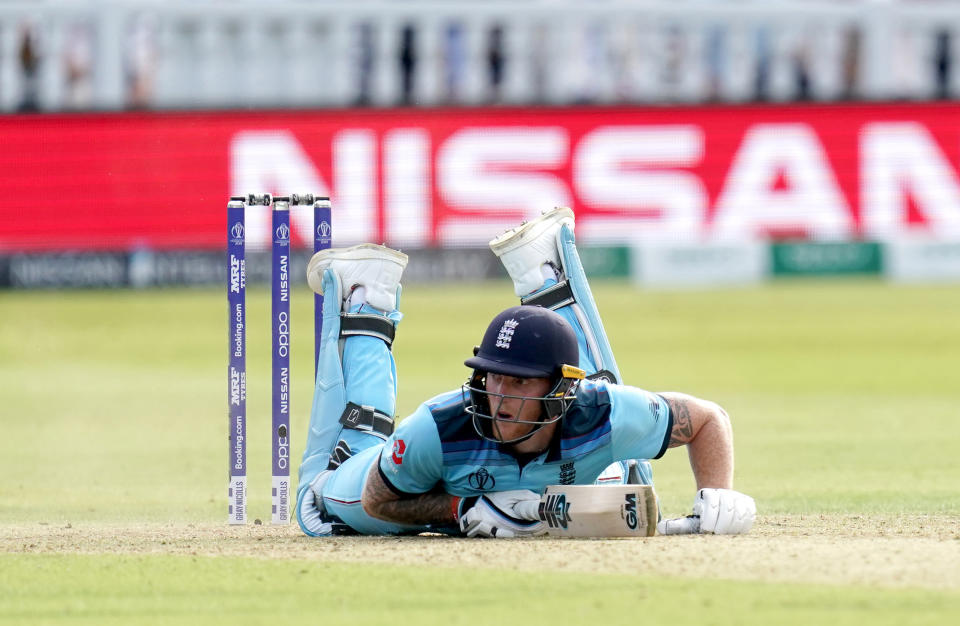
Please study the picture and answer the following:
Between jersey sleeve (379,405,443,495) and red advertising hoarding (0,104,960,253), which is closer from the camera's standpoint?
jersey sleeve (379,405,443,495)

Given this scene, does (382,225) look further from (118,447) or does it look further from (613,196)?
(118,447)

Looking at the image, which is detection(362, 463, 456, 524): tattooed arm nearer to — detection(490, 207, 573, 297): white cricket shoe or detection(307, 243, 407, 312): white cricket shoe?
detection(307, 243, 407, 312): white cricket shoe

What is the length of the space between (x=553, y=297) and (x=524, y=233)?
283 millimetres

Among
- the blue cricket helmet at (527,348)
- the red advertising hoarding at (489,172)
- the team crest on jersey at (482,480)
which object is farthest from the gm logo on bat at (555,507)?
the red advertising hoarding at (489,172)

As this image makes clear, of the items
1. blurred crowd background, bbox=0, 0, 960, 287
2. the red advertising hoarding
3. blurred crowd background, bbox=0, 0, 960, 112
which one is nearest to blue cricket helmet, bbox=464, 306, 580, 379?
blurred crowd background, bbox=0, 0, 960, 287

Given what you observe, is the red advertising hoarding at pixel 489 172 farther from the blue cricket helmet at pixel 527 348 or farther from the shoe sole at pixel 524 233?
the blue cricket helmet at pixel 527 348

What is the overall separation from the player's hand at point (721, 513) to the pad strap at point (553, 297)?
1.16 meters

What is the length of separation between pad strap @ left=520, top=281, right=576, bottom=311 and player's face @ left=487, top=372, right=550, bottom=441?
119 centimetres

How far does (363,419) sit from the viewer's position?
20.7 feet

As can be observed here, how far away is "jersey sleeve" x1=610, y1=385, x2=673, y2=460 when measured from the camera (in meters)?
5.33

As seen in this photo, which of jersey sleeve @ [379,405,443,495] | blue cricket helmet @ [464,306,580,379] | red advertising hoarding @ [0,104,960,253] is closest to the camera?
blue cricket helmet @ [464,306,580,379]

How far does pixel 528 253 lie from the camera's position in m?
6.34

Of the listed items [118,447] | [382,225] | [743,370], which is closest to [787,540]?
[118,447]

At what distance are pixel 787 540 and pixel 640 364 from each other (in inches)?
344
